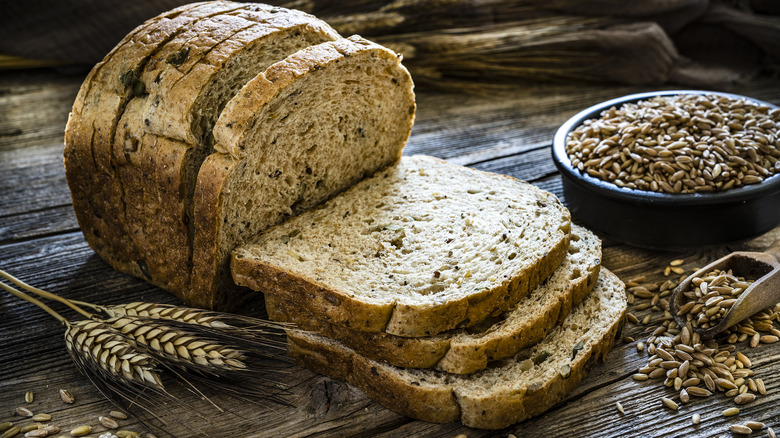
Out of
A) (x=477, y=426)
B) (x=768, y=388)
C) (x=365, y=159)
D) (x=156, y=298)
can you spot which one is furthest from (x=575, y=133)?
(x=156, y=298)

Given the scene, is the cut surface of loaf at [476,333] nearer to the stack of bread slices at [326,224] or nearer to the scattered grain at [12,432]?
the stack of bread slices at [326,224]

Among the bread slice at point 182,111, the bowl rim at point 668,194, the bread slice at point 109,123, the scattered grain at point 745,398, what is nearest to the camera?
the scattered grain at point 745,398

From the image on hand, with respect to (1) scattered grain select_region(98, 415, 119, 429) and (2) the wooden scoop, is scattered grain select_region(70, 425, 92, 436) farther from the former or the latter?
(2) the wooden scoop

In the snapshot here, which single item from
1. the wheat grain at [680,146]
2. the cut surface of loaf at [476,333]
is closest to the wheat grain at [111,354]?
the cut surface of loaf at [476,333]

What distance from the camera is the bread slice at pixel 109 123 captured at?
2609mm

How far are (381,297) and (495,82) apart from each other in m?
3.11

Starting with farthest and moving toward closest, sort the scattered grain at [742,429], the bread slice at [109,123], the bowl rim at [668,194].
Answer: the bowl rim at [668,194], the bread slice at [109,123], the scattered grain at [742,429]

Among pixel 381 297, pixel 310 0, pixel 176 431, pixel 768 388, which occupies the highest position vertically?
pixel 310 0

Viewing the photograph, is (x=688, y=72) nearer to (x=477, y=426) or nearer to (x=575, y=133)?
(x=575, y=133)

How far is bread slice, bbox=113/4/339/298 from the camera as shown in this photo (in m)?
2.45

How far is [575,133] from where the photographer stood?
127 inches

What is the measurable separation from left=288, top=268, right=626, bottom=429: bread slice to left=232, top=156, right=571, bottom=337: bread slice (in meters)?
0.16

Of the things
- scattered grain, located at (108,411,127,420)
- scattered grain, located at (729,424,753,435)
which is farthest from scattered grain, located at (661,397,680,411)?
scattered grain, located at (108,411,127,420)

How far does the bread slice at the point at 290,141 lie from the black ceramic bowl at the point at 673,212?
3.11 ft
